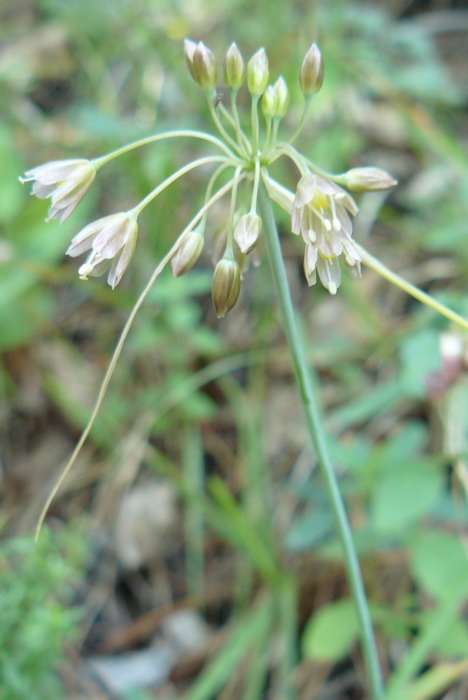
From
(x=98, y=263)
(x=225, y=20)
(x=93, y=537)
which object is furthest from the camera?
(x=225, y=20)

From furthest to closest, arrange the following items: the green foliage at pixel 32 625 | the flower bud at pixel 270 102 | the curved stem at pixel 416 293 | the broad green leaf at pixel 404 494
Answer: the broad green leaf at pixel 404 494
the green foliage at pixel 32 625
the curved stem at pixel 416 293
the flower bud at pixel 270 102

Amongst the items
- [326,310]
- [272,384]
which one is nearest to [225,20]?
[326,310]

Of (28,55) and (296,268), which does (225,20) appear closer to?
(28,55)

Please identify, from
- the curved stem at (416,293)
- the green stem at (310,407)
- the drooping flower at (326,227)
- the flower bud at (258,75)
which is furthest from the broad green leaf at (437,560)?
the flower bud at (258,75)

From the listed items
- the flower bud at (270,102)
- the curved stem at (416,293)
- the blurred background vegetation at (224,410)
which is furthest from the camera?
the blurred background vegetation at (224,410)

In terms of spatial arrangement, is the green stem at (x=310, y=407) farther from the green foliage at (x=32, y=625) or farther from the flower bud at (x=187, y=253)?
the green foliage at (x=32, y=625)

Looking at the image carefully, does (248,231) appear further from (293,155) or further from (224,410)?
(224,410)

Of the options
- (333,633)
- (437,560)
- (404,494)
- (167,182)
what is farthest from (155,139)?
(333,633)
